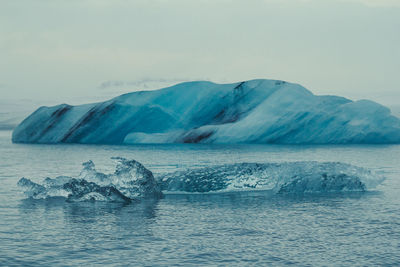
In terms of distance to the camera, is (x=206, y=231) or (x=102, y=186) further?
(x=102, y=186)

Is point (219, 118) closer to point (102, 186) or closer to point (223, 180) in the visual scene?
point (223, 180)

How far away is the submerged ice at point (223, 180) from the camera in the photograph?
10.9m

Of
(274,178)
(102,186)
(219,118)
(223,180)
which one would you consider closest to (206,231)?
(102,186)

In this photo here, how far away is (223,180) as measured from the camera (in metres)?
11.7

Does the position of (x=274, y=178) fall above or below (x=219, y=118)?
below

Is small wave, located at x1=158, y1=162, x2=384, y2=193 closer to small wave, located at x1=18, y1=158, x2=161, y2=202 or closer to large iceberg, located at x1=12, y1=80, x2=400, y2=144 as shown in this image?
small wave, located at x1=18, y1=158, x2=161, y2=202

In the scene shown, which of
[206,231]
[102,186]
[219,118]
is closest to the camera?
[206,231]

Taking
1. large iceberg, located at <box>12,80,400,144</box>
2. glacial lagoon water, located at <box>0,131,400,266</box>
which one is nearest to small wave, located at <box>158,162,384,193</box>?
glacial lagoon water, located at <box>0,131,400,266</box>

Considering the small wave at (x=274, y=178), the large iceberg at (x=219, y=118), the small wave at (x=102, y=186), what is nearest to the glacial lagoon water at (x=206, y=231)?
the small wave at (x=102, y=186)

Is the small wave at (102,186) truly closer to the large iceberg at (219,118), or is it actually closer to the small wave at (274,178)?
the small wave at (274,178)

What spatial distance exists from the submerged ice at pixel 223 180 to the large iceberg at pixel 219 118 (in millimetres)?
25559

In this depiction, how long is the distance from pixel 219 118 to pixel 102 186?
32880 mm

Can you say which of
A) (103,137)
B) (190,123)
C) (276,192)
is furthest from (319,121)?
(276,192)

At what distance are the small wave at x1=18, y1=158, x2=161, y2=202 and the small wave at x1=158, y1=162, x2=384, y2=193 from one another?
93cm
